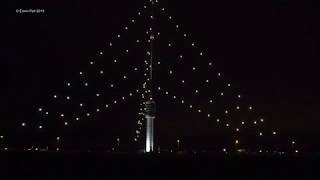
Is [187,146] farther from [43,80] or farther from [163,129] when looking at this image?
[43,80]

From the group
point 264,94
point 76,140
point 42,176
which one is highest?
point 264,94

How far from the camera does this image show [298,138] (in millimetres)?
5461

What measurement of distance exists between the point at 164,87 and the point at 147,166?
2903 mm

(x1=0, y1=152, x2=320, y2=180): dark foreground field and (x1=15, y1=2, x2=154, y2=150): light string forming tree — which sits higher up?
(x1=15, y1=2, x2=154, y2=150): light string forming tree

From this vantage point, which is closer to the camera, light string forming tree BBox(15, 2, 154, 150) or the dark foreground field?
the dark foreground field

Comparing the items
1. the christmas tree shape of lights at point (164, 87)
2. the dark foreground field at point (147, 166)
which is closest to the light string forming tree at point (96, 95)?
the christmas tree shape of lights at point (164, 87)

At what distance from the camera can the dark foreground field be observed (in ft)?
7.47

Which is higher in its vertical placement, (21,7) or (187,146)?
(21,7)

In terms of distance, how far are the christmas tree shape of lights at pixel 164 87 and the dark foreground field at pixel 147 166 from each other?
2658mm

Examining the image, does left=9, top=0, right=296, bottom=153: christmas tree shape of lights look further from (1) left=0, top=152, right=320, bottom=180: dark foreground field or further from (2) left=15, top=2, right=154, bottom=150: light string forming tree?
(1) left=0, top=152, right=320, bottom=180: dark foreground field

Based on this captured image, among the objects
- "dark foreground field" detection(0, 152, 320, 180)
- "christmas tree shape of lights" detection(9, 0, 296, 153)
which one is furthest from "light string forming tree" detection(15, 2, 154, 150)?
"dark foreground field" detection(0, 152, 320, 180)

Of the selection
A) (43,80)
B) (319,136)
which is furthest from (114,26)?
(319,136)

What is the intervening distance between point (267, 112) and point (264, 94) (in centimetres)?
20

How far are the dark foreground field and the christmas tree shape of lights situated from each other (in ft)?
8.72
